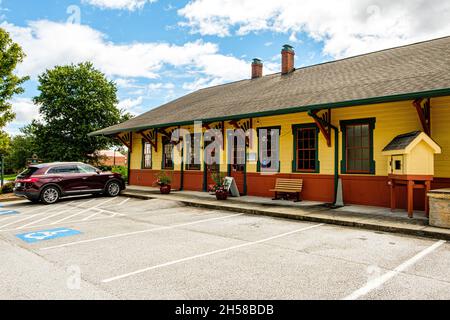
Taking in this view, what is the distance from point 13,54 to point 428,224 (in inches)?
920

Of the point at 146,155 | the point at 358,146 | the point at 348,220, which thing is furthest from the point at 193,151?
the point at 348,220

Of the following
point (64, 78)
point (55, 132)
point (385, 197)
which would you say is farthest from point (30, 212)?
point (64, 78)

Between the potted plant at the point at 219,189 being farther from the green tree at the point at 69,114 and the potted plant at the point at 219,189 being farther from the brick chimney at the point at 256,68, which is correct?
the green tree at the point at 69,114

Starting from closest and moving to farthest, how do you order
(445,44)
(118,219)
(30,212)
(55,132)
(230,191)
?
(118,219)
(30,212)
(445,44)
(230,191)
(55,132)

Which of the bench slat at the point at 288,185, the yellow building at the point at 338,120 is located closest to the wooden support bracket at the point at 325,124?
the yellow building at the point at 338,120

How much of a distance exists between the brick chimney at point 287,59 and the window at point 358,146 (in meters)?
7.46

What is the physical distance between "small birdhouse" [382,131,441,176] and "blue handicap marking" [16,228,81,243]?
26.7 feet

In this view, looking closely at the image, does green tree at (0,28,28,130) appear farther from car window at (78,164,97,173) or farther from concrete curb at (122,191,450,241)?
concrete curb at (122,191,450,241)

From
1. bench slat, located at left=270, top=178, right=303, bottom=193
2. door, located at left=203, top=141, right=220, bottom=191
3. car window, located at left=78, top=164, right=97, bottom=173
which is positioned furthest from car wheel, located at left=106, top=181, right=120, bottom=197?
bench slat, located at left=270, top=178, right=303, bottom=193

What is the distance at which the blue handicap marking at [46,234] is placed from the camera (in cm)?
699

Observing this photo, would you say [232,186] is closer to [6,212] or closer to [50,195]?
[50,195]

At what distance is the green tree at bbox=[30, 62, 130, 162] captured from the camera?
93.0 ft

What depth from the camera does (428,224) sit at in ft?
24.3
